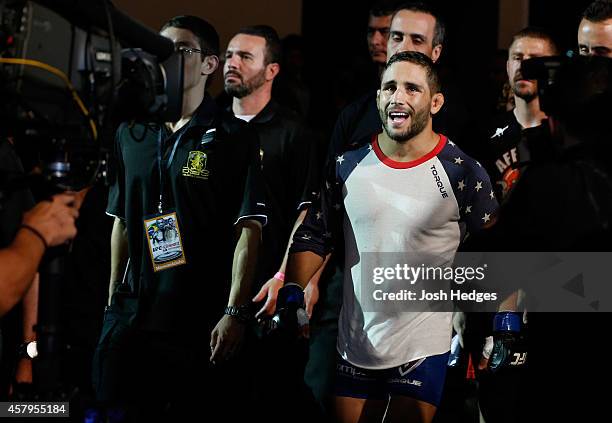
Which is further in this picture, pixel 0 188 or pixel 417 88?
pixel 417 88

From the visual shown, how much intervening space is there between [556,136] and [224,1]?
4.57 meters

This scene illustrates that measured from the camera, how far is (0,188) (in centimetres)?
320

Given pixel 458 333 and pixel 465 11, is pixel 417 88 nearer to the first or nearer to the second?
pixel 458 333

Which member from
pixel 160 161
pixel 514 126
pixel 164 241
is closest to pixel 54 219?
pixel 164 241

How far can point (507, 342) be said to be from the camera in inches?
167

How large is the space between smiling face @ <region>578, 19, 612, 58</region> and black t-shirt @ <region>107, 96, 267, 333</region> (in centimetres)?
164

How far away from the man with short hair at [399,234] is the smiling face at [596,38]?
96 centimetres

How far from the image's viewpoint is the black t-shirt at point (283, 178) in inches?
206

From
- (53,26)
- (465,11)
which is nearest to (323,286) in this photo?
(53,26)

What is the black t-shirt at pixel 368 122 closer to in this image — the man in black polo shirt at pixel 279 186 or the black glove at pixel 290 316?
the man in black polo shirt at pixel 279 186

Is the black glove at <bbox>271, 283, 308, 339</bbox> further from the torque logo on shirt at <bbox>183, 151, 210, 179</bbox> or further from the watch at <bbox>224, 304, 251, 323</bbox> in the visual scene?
the torque logo on shirt at <bbox>183, 151, 210, 179</bbox>

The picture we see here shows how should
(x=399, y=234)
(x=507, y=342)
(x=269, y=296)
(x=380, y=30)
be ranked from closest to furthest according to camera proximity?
(x=507, y=342) → (x=399, y=234) → (x=269, y=296) → (x=380, y=30)

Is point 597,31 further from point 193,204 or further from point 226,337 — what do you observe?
point 226,337

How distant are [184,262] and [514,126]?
171 centimetres
